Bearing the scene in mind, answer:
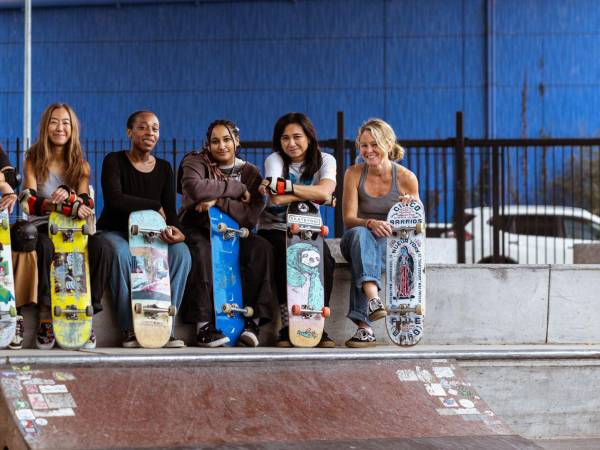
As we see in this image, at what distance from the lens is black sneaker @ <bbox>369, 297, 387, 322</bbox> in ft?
20.4

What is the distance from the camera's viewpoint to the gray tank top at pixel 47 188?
620 cm

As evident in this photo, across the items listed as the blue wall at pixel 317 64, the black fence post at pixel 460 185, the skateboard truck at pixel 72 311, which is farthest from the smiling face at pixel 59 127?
the blue wall at pixel 317 64

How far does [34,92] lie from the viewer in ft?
73.7

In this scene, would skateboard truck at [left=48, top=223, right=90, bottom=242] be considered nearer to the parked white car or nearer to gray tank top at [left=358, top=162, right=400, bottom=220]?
gray tank top at [left=358, top=162, right=400, bottom=220]

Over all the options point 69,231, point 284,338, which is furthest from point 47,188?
point 284,338

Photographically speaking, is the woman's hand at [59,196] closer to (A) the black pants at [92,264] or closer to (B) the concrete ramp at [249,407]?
(A) the black pants at [92,264]

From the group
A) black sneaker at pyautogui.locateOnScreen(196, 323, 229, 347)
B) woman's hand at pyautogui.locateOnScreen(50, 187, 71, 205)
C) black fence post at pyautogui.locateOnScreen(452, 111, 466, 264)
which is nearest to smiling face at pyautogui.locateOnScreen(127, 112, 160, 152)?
woman's hand at pyautogui.locateOnScreen(50, 187, 71, 205)

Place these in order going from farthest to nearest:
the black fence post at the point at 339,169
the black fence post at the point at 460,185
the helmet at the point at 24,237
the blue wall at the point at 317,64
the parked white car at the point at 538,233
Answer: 1. the blue wall at the point at 317,64
2. the parked white car at the point at 538,233
3. the black fence post at the point at 460,185
4. the black fence post at the point at 339,169
5. the helmet at the point at 24,237

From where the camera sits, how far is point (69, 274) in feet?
19.7

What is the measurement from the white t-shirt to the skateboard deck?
818 mm

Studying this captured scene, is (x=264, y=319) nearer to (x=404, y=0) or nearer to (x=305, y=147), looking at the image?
(x=305, y=147)

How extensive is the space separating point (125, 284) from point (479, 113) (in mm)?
16520

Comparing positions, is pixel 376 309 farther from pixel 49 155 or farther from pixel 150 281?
pixel 49 155

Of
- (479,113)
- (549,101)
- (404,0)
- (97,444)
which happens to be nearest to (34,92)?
(404,0)
